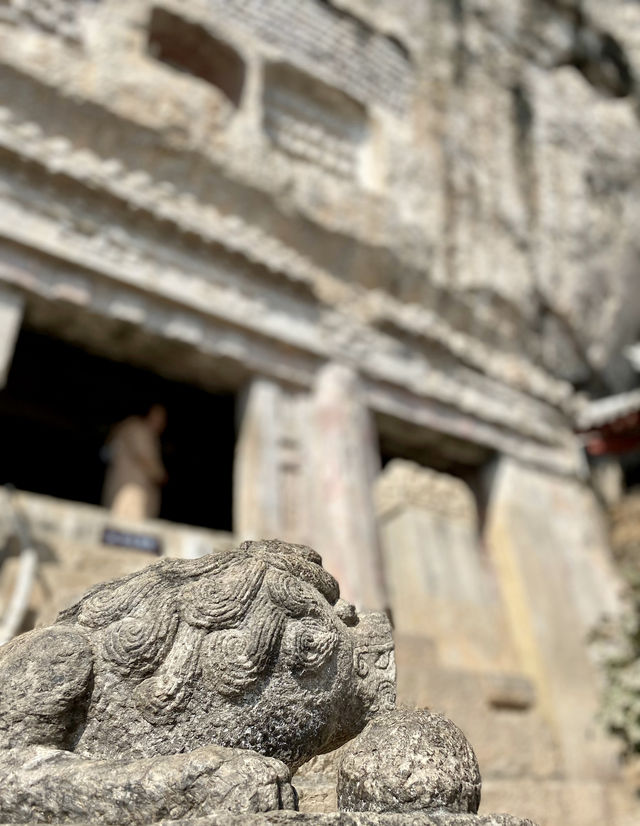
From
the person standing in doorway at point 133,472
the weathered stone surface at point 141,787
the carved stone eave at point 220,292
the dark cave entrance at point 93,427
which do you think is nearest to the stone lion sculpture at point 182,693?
the weathered stone surface at point 141,787

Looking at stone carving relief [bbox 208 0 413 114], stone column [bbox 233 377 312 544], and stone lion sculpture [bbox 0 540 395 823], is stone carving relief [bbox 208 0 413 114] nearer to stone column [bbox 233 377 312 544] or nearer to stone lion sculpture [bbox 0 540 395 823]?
stone column [bbox 233 377 312 544]

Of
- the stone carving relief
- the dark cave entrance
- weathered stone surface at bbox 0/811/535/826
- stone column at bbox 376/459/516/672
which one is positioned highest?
the stone carving relief

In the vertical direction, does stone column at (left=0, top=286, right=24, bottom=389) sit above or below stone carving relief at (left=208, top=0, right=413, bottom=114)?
below

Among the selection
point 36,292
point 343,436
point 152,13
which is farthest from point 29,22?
point 343,436

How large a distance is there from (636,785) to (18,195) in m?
6.09

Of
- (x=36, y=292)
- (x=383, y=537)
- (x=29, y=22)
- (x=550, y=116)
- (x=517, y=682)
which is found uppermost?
(x=550, y=116)

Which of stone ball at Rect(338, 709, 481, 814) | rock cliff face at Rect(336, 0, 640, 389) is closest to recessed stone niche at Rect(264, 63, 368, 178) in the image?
rock cliff face at Rect(336, 0, 640, 389)

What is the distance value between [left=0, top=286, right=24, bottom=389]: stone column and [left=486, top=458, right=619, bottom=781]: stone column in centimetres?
435

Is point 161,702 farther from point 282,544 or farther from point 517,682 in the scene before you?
point 517,682

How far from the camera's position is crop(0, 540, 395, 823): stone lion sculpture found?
111cm

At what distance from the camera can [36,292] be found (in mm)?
4652

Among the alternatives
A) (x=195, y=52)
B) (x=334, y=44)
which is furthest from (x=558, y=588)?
(x=195, y=52)

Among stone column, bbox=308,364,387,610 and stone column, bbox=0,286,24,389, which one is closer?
stone column, bbox=0,286,24,389

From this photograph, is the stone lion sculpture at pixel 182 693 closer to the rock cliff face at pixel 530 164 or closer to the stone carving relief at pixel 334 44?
the rock cliff face at pixel 530 164
